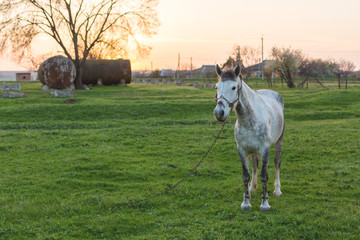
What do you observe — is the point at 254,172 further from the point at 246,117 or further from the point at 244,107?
the point at 244,107

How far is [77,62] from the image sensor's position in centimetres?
3644

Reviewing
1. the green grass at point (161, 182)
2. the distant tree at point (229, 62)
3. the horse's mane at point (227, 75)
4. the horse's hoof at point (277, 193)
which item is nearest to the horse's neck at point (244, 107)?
the horse's mane at point (227, 75)

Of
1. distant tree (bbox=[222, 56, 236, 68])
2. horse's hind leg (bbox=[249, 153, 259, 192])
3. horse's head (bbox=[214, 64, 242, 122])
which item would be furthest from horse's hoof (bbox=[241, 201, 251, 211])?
distant tree (bbox=[222, 56, 236, 68])

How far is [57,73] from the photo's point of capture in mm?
33531

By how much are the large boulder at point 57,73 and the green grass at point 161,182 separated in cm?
1636

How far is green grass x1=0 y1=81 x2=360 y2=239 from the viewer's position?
625cm

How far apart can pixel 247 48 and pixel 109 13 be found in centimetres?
5326

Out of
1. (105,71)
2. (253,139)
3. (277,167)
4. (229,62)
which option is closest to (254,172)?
(277,167)

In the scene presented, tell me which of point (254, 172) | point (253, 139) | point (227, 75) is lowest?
point (254, 172)

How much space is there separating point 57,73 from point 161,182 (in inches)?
1085

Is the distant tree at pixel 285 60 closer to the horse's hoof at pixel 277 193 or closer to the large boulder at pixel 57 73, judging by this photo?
the large boulder at pixel 57 73

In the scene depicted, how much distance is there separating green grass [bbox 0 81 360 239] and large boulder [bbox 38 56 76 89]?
16357 mm

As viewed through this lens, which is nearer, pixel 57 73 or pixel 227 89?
pixel 227 89

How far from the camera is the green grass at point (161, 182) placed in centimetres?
625
